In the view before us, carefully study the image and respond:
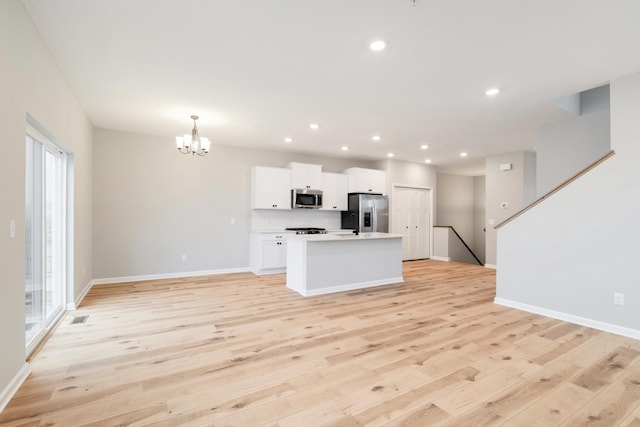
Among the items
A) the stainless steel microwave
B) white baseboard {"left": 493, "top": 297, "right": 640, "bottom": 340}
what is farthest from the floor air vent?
white baseboard {"left": 493, "top": 297, "right": 640, "bottom": 340}

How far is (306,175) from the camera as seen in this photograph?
6.62 meters

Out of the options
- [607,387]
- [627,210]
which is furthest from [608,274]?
[607,387]

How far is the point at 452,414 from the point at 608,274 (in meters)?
2.62

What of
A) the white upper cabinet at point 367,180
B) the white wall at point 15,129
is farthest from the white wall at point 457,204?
the white wall at point 15,129

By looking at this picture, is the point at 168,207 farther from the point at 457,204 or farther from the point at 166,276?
the point at 457,204

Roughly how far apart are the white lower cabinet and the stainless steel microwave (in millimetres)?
772

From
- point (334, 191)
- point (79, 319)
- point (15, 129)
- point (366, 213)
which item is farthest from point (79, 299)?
point (366, 213)

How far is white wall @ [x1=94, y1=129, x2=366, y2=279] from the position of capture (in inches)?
204

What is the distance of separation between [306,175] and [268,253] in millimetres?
1899

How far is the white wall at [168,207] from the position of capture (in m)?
5.19

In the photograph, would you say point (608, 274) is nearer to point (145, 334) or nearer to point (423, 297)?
point (423, 297)

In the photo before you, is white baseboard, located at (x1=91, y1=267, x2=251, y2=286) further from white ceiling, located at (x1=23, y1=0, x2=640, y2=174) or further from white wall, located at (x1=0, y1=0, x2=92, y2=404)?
white wall, located at (x1=0, y1=0, x2=92, y2=404)

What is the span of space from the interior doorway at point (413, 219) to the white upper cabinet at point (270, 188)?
2.93 m

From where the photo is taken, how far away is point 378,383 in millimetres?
2119
